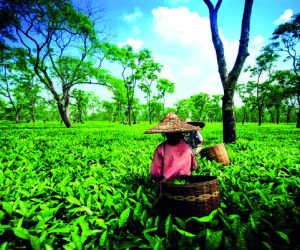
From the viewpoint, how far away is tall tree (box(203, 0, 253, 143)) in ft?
30.2

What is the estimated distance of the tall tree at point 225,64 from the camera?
920 cm

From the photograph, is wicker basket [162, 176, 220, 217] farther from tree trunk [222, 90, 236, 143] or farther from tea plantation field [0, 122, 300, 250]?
tree trunk [222, 90, 236, 143]

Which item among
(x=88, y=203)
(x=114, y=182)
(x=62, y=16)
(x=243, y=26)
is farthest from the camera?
(x=62, y=16)

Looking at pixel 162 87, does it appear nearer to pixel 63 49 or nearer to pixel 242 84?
pixel 242 84

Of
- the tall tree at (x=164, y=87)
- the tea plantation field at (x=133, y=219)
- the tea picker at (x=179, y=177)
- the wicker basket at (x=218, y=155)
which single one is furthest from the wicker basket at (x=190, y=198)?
the tall tree at (x=164, y=87)

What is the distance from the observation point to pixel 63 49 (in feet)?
86.5

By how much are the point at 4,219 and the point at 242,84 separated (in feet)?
178

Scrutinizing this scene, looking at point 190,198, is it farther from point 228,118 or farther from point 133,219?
point 228,118

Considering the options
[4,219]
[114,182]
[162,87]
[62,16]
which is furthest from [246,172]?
[162,87]

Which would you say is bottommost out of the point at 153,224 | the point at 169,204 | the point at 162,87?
the point at 153,224

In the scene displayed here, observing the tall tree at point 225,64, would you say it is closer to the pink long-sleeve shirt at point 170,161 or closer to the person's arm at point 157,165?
the pink long-sleeve shirt at point 170,161

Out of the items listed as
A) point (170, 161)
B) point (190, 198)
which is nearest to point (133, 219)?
point (190, 198)

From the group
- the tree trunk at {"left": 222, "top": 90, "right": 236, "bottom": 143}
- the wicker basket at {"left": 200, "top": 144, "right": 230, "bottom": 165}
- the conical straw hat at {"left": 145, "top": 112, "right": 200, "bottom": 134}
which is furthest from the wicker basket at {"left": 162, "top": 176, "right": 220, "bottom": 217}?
the tree trunk at {"left": 222, "top": 90, "right": 236, "bottom": 143}

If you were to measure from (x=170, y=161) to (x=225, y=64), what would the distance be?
7389mm
